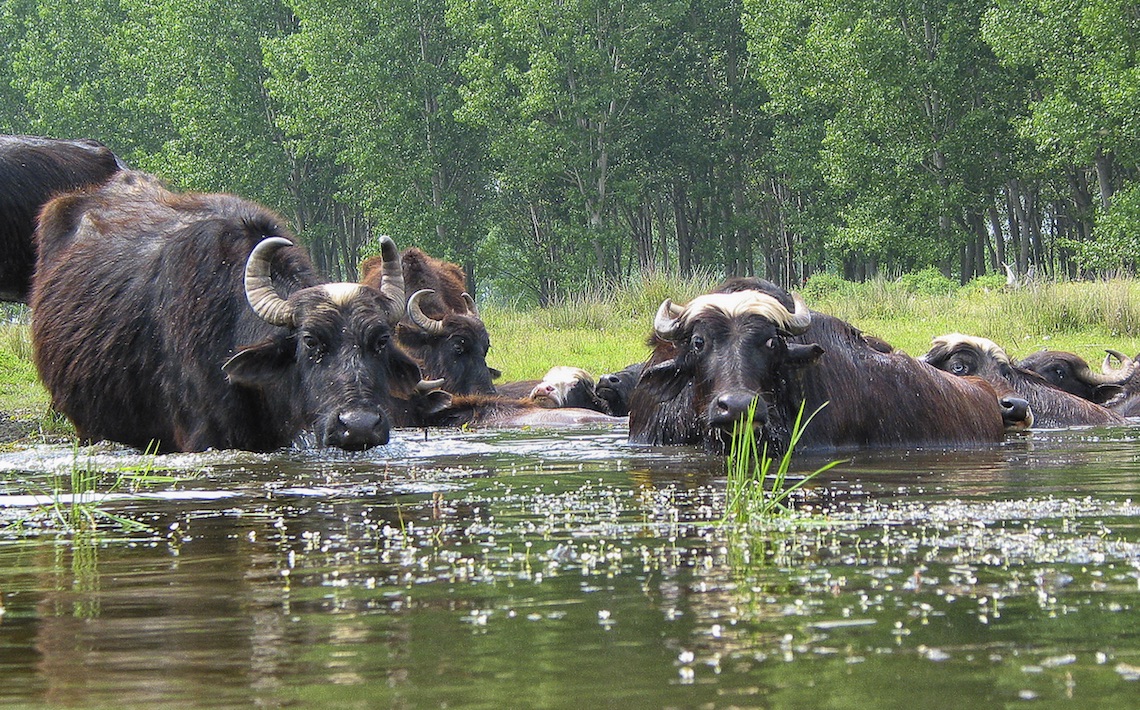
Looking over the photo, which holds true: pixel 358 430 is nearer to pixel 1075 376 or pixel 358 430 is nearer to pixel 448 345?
pixel 448 345

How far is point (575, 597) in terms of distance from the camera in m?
3.98

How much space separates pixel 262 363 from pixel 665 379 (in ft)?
8.49

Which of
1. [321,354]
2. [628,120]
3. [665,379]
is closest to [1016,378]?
[665,379]

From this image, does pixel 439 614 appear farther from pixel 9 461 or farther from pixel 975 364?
pixel 975 364

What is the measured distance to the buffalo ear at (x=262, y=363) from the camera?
31.2 ft

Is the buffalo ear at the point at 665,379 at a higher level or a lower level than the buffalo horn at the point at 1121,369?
lower

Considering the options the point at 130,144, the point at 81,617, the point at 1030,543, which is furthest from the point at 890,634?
the point at 130,144

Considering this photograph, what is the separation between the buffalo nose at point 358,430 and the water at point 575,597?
1.59m

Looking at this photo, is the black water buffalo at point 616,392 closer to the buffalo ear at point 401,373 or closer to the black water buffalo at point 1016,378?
the black water buffalo at point 1016,378

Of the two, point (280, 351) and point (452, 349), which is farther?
point (452, 349)

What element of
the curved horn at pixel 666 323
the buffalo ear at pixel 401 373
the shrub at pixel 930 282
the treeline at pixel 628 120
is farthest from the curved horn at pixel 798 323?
the treeline at pixel 628 120

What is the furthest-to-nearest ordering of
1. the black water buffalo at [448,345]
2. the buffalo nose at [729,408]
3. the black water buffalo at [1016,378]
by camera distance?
1. the black water buffalo at [448,345]
2. the black water buffalo at [1016,378]
3. the buffalo nose at [729,408]

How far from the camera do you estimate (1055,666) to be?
2998 millimetres

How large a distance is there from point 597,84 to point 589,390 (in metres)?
44.9
